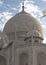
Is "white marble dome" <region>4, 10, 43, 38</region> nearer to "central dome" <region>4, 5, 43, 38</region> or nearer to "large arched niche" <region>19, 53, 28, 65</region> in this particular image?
"central dome" <region>4, 5, 43, 38</region>

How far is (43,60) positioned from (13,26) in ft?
22.9

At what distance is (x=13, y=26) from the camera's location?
35438mm

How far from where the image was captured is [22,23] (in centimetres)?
3531

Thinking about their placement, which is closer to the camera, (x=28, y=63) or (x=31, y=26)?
(x=28, y=63)

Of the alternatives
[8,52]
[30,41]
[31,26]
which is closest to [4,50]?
[8,52]

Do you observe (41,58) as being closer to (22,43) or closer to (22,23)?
(22,43)

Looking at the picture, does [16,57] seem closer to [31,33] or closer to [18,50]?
[18,50]

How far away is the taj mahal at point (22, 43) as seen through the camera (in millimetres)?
29469

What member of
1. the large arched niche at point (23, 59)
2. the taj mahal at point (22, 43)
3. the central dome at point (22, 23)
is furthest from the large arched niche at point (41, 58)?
the central dome at point (22, 23)

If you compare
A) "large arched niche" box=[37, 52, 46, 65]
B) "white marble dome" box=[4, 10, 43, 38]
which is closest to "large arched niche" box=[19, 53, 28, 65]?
"large arched niche" box=[37, 52, 46, 65]

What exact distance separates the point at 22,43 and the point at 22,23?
18.8ft

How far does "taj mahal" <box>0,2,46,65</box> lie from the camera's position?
29.5 m

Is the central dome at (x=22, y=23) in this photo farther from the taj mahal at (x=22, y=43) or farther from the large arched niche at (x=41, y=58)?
the large arched niche at (x=41, y=58)

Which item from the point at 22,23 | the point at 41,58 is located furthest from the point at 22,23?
the point at 41,58
